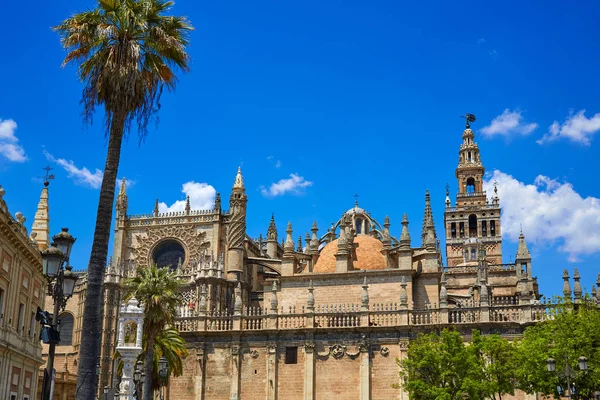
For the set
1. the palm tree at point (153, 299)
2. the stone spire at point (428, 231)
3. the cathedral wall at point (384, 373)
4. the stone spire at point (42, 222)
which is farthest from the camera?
the stone spire at point (42, 222)

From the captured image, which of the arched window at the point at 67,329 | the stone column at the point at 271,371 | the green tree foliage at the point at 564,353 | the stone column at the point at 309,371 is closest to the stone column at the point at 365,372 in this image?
the stone column at the point at 309,371

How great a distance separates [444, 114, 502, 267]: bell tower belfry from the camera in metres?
72.2

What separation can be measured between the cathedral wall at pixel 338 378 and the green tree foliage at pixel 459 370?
267 inches

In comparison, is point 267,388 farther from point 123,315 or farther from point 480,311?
point 123,315

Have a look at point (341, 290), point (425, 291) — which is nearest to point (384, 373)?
point (425, 291)

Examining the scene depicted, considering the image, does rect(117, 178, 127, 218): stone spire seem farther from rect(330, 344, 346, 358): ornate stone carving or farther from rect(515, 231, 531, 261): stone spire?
rect(515, 231, 531, 261): stone spire

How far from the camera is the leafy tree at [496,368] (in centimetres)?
3064

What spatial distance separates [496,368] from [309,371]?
39.1 feet

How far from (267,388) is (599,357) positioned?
62.8 ft

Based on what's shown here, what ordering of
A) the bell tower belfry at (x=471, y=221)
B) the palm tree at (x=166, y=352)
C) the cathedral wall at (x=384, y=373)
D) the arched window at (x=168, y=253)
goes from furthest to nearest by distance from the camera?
the bell tower belfry at (x=471, y=221) → the arched window at (x=168, y=253) → the cathedral wall at (x=384, y=373) → the palm tree at (x=166, y=352)

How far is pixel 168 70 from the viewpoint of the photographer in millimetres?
18078

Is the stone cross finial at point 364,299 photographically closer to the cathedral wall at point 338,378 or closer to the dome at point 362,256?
the cathedral wall at point 338,378

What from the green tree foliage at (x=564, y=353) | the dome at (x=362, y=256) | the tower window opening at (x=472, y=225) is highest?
the tower window opening at (x=472, y=225)

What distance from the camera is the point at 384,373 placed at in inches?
1515
